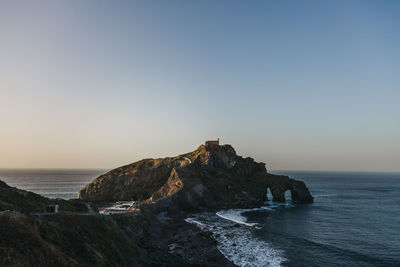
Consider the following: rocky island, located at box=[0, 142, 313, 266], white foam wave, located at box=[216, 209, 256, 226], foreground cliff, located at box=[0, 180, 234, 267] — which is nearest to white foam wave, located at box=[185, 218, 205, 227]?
rocky island, located at box=[0, 142, 313, 266]

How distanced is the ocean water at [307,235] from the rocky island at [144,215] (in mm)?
5734

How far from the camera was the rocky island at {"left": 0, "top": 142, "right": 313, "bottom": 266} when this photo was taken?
91.9 ft

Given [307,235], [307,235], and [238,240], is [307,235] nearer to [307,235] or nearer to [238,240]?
[307,235]

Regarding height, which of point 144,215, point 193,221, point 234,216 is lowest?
point 234,216

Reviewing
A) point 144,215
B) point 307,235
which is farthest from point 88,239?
point 307,235

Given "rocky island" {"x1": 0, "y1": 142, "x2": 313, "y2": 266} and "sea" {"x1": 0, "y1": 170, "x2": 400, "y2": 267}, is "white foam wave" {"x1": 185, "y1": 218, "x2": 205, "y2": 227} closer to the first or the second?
"sea" {"x1": 0, "y1": 170, "x2": 400, "y2": 267}

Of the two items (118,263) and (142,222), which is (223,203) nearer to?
(142,222)

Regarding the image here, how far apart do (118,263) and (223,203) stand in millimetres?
63142

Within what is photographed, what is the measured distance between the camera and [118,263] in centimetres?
3516

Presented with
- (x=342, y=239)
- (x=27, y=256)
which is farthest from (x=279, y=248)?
(x=27, y=256)

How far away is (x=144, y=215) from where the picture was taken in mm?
64562

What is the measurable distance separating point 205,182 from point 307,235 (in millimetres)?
46739

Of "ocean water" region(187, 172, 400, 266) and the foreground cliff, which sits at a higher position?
the foreground cliff

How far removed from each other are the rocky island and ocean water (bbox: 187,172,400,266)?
5.73 metres
